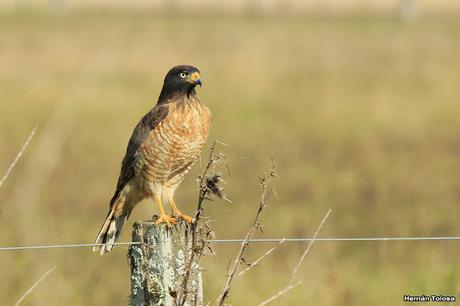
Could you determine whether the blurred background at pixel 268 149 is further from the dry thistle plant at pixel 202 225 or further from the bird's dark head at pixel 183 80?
the dry thistle plant at pixel 202 225

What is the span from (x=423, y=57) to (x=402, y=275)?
12185mm

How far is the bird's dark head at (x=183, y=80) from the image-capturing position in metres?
5.30

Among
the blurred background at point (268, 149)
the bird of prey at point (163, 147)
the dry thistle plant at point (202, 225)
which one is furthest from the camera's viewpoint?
the blurred background at point (268, 149)

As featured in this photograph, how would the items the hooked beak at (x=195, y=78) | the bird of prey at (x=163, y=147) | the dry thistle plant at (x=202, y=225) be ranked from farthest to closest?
1. the hooked beak at (x=195, y=78)
2. the bird of prey at (x=163, y=147)
3. the dry thistle plant at (x=202, y=225)

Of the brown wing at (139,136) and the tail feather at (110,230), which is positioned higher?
the brown wing at (139,136)

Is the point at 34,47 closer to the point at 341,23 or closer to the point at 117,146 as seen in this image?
the point at 117,146

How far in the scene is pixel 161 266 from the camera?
3611 mm

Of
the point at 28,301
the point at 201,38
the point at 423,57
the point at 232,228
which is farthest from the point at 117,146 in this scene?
the point at 201,38

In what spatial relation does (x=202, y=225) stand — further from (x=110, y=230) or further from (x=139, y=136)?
(x=139, y=136)

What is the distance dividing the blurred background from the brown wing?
0.85 m

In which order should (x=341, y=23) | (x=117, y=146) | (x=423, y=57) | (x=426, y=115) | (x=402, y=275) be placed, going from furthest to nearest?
1. (x=341, y=23)
2. (x=423, y=57)
3. (x=426, y=115)
4. (x=117, y=146)
5. (x=402, y=275)

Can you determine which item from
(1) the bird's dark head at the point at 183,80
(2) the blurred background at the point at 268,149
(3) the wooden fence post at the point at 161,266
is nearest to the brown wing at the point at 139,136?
(1) the bird's dark head at the point at 183,80

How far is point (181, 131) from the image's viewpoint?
203 inches

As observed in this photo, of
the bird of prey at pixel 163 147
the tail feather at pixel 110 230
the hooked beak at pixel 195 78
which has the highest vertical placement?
the hooked beak at pixel 195 78
